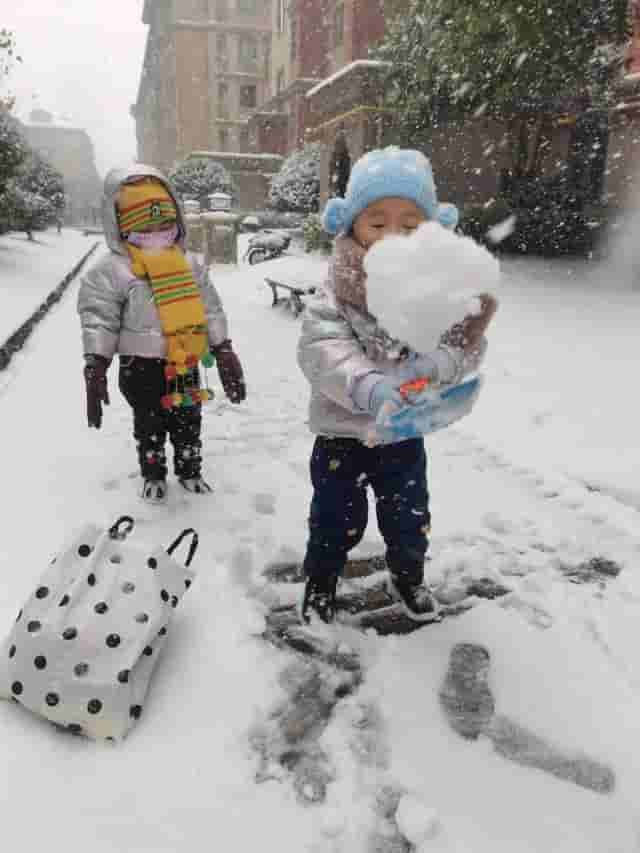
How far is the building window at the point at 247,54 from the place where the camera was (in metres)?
46.5

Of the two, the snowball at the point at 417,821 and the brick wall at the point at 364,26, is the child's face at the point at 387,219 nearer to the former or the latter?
the snowball at the point at 417,821

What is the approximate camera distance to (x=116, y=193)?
3090mm

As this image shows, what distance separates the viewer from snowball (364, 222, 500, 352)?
178 centimetres

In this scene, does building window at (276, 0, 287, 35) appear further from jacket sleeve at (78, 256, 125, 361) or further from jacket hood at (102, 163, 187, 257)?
jacket sleeve at (78, 256, 125, 361)

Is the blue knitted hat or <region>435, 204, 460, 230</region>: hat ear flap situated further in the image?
<region>435, 204, 460, 230</region>: hat ear flap

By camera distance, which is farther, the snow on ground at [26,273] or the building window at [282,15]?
the building window at [282,15]

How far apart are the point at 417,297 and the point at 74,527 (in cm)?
223

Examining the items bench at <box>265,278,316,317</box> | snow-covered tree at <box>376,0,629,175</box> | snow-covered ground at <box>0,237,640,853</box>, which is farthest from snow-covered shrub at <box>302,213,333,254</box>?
snow-covered ground at <box>0,237,640,853</box>

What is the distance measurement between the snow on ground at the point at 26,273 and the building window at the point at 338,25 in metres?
11.4

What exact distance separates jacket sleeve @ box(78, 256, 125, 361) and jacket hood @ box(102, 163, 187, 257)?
0.48ft

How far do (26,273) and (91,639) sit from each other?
42.4ft

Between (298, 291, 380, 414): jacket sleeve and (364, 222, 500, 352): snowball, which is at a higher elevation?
(364, 222, 500, 352): snowball

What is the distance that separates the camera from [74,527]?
325 cm

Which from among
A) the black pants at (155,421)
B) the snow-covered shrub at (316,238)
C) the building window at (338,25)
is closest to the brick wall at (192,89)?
the building window at (338,25)
